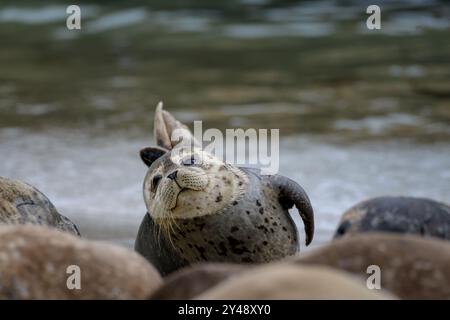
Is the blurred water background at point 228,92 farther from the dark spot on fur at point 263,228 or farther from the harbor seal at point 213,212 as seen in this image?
the dark spot on fur at point 263,228

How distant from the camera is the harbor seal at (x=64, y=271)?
9.60ft

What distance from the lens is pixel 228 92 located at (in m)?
10.3

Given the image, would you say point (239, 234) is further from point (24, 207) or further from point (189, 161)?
point (24, 207)

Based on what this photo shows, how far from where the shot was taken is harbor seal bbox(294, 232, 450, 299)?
2785 millimetres

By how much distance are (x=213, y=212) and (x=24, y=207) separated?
728mm

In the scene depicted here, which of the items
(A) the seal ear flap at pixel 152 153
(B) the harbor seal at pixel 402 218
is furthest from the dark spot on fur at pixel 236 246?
(B) the harbor seal at pixel 402 218

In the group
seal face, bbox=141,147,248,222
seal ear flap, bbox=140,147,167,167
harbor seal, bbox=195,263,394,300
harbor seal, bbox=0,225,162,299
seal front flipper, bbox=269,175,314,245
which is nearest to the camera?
harbor seal, bbox=195,263,394,300

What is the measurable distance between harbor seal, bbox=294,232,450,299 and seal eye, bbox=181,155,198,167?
157 cm

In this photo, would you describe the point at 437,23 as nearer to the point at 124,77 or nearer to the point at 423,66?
the point at 423,66

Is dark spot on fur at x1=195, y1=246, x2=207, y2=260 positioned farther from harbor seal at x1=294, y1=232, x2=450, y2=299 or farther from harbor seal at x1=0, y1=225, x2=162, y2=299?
harbor seal at x1=294, y1=232, x2=450, y2=299

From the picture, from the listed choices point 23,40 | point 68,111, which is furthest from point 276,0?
point 68,111

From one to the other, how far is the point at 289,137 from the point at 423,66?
10.4ft

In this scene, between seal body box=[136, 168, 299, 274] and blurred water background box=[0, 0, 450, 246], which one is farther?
blurred water background box=[0, 0, 450, 246]

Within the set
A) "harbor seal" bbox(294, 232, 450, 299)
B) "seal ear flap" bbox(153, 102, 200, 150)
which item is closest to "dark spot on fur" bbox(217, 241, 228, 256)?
"seal ear flap" bbox(153, 102, 200, 150)
